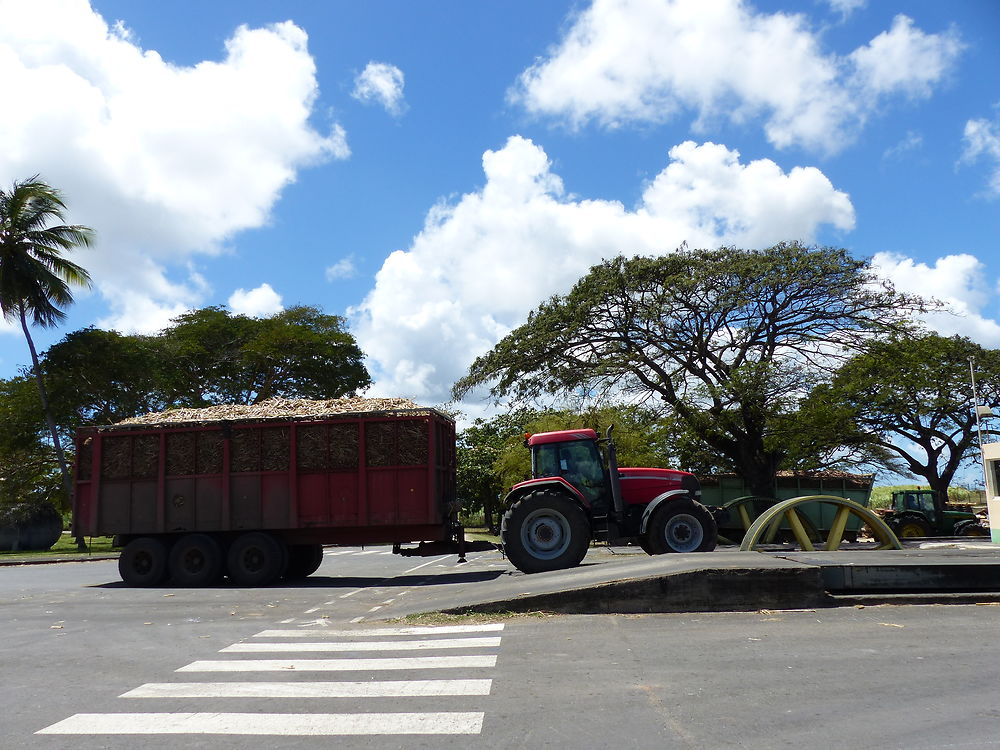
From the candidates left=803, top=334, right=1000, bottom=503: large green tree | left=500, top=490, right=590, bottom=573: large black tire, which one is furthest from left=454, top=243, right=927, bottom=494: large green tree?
left=500, top=490, right=590, bottom=573: large black tire

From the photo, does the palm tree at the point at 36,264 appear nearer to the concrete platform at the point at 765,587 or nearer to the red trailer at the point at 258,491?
the red trailer at the point at 258,491

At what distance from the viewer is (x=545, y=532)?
13008 millimetres

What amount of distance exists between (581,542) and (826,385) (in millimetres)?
15095

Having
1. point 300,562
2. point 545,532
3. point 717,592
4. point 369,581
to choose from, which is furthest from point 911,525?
point 717,592

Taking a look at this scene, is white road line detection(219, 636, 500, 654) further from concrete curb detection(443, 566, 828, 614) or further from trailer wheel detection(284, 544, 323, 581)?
trailer wheel detection(284, 544, 323, 581)

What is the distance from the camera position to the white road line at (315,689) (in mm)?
5805

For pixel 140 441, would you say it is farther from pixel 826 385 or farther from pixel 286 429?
pixel 826 385

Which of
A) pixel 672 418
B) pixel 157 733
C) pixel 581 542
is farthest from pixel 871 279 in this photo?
pixel 157 733

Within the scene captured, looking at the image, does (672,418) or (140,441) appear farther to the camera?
(672,418)

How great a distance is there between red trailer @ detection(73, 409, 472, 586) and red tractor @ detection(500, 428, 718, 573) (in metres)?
2.09

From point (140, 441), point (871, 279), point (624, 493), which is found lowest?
point (624, 493)

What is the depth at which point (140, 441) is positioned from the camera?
1541 cm

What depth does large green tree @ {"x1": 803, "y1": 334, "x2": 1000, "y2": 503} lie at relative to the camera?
2434cm

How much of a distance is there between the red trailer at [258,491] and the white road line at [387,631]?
549cm
